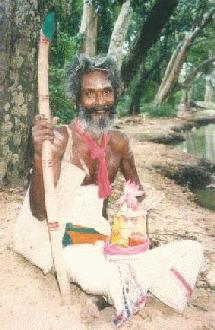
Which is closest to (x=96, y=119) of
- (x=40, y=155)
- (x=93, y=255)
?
(x=40, y=155)

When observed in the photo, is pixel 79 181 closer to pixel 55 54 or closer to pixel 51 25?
pixel 51 25

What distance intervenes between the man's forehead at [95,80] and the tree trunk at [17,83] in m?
1.95

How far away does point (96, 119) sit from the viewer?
321 centimetres

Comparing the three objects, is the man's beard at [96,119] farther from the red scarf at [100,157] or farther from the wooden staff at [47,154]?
the wooden staff at [47,154]

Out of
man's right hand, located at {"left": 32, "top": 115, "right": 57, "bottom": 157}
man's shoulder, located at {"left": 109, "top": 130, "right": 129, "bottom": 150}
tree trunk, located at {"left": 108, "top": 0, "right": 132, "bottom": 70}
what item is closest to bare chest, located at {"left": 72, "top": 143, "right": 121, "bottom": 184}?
man's shoulder, located at {"left": 109, "top": 130, "right": 129, "bottom": 150}

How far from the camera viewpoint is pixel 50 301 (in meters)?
3.14

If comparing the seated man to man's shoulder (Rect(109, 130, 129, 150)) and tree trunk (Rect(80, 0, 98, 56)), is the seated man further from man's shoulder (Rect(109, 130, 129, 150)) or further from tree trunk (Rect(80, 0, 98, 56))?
tree trunk (Rect(80, 0, 98, 56))

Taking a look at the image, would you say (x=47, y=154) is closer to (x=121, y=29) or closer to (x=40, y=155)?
(x=40, y=155)

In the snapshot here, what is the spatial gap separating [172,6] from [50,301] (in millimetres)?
7509

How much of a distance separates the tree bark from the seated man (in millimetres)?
6370

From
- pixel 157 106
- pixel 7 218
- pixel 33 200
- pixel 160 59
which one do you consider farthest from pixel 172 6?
pixel 160 59

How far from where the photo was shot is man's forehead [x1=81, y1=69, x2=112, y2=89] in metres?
3.27

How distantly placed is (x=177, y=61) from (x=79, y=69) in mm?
20638

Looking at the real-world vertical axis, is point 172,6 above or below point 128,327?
above
